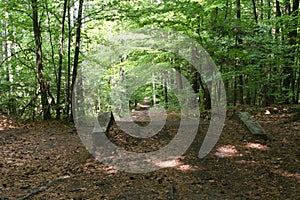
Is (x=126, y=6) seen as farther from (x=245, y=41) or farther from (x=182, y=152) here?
(x=182, y=152)

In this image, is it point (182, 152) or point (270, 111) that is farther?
point (270, 111)

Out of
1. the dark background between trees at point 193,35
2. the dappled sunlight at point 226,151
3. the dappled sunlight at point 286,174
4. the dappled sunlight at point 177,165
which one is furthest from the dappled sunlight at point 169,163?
the dark background between trees at point 193,35

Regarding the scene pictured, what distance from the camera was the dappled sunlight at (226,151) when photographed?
18.6 ft

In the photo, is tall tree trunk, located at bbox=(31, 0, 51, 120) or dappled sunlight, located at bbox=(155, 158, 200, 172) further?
tall tree trunk, located at bbox=(31, 0, 51, 120)

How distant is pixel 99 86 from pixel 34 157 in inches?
538

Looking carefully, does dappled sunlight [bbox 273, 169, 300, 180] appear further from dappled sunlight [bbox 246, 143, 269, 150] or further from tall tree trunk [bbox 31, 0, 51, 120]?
tall tree trunk [bbox 31, 0, 51, 120]

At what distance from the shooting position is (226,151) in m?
5.88

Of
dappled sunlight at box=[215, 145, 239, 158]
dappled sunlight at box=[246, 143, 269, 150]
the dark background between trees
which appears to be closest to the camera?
dappled sunlight at box=[215, 145, 239, 158]

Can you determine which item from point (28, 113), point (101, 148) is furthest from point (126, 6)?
point (28, 113)

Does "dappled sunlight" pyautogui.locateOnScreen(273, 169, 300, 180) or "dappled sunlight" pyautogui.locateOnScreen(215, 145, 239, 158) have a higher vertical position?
"dappled sunlight" pyautogui.locateOnScreen(215, 145, 239, 158)

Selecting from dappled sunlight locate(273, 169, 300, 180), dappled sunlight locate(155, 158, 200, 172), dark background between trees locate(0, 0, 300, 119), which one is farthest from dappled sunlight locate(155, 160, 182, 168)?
dark background between trees locate(0, 0, 300, 119)

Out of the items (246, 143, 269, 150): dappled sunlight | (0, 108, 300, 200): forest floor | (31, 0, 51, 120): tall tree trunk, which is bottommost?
(0, 108, 300, 200): forest floor

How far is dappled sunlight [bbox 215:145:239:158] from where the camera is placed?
18.6 ft

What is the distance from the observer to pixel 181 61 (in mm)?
11148
